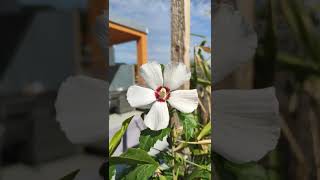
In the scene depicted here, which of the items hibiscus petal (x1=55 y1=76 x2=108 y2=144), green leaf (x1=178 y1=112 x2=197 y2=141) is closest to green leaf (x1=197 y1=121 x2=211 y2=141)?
green leaf (x1=178 y1=112 x2=197 y2=141)

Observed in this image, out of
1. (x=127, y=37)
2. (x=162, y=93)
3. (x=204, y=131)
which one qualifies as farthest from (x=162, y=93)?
(x=127, y=37)

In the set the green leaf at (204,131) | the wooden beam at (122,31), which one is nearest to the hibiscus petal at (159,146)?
the green leaf at (204,131)

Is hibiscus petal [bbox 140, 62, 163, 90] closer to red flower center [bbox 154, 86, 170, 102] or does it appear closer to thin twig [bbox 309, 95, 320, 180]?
red flower center [bbox 154, 86, 170, 102]

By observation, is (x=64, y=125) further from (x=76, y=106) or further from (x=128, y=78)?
(x=128, y=78)

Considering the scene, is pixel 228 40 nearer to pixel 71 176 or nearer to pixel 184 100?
pixel 184 100

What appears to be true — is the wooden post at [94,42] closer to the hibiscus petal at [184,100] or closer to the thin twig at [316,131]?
the hibiscus petal at [184,100]

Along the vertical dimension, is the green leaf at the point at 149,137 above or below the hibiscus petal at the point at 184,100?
below
